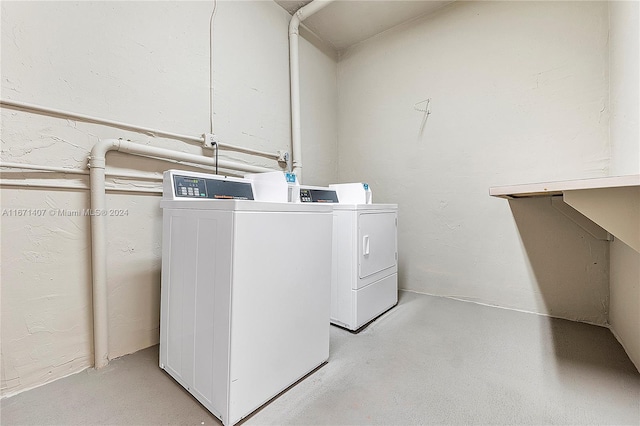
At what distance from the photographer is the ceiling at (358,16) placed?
256cm

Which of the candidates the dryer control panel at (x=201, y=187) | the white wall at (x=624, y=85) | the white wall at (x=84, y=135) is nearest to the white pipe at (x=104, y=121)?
the white wall at (x=84, y=135)

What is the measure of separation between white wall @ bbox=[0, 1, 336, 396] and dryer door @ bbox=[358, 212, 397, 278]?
1.18 meters

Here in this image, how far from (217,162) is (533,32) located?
2.65 meters

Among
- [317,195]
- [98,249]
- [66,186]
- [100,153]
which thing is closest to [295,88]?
[317,195]

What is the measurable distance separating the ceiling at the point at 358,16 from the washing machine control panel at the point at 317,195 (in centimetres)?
178

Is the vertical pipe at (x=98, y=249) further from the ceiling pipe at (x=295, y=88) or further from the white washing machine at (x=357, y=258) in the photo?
the ceiling pipe at (x=295, y=88)

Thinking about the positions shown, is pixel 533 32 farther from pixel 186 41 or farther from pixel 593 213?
pixel 186 41

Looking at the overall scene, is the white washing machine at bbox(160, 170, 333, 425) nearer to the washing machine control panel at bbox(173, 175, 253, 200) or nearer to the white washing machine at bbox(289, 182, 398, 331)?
the washing machine control panel at bbox(173, 175, 253, 200)

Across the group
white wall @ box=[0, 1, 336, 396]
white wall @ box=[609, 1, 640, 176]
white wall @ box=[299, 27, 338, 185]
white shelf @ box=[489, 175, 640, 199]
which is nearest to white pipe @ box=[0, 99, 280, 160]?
white wall @ box=[0, 1, 336, 396]

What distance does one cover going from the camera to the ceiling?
2.56 metres

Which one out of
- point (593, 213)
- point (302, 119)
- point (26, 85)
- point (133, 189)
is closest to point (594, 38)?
point (593, 213)

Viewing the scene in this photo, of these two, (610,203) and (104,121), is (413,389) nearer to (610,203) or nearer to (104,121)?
(610,203)

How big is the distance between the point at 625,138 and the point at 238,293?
2.29 meters

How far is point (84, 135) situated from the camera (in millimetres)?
1469
